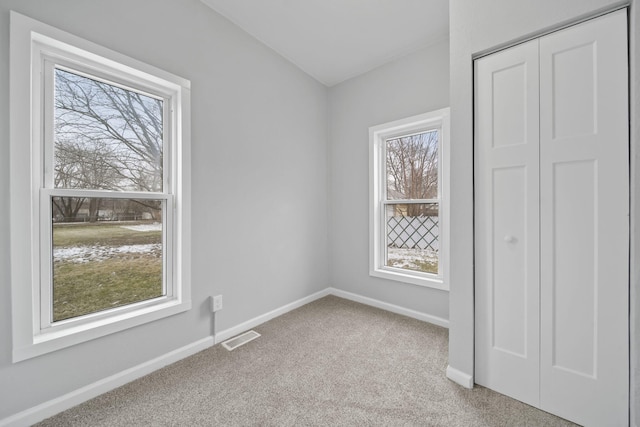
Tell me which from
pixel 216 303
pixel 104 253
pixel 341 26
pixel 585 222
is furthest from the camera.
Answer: pixel 341 26

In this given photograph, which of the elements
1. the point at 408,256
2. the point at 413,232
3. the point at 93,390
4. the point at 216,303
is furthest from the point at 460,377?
the point at 93,390

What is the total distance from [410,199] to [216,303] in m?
2.09

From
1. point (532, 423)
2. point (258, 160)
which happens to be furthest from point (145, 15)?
point (532, 423)

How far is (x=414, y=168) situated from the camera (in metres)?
2.68

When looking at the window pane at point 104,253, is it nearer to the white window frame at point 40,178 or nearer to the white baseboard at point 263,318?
the white window frame at point 40,178

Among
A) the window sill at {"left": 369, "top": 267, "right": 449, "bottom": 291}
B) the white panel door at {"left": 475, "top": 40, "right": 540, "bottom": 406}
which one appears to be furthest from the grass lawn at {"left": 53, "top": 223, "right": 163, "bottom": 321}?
the white panel door at {"left": 475, "top": 40, "right": 540, "bottom": 406}

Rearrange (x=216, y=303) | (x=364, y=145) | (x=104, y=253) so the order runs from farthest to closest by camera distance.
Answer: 1. (x=364, y=145)
2. (x=216, y=303)
3. (x=104, y=253)

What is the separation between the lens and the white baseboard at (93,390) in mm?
1266

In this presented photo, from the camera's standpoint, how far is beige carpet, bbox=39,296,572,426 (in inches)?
52.1

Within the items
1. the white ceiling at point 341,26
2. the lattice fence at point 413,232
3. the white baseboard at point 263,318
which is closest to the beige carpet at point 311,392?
the white baseboard at point 263,318

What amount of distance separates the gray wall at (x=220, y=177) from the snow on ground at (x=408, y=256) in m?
0.84

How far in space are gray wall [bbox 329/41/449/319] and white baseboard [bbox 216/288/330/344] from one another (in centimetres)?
Answer: 38

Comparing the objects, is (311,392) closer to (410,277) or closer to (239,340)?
(239,340)

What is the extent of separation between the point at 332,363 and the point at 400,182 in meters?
1.88
